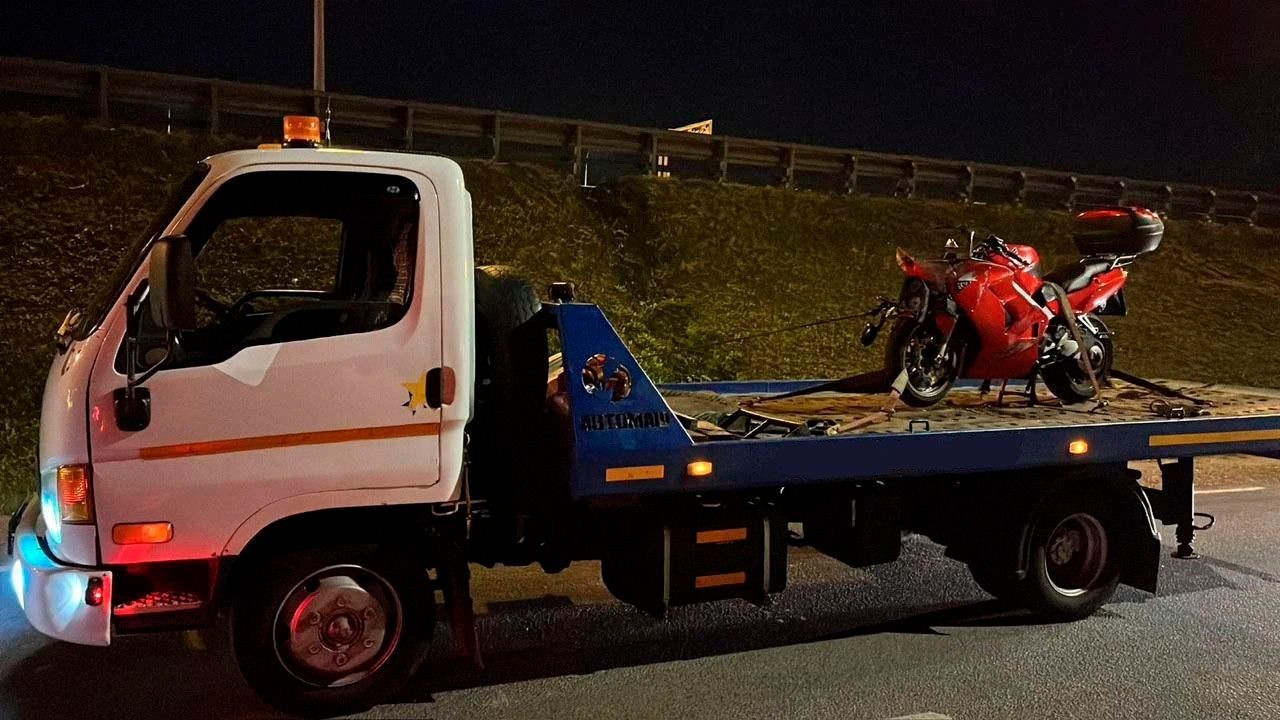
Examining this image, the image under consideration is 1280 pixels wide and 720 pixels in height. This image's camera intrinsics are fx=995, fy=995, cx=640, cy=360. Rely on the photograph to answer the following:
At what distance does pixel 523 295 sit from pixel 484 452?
2.43 ft

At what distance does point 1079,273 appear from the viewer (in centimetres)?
744

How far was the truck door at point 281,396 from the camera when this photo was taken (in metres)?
3.78

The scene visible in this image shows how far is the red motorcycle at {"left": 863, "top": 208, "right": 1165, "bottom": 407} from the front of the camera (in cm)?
675

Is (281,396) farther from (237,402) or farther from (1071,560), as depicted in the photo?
(1071,560)

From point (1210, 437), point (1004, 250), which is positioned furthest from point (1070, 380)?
point (1210, 437)

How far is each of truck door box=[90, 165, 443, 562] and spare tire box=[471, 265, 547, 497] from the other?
15.3 inches

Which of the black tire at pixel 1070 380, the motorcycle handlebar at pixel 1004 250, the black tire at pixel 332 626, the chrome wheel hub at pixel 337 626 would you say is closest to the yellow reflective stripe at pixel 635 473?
the black tire at pixel 332 626

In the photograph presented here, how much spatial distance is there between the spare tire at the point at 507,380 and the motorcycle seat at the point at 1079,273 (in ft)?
14.9

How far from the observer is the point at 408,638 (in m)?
4.33

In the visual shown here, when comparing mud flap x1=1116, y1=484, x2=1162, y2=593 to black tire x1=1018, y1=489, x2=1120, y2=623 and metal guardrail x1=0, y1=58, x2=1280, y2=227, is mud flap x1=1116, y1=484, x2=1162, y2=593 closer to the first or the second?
black tire x1=1018, y1=489, x2=1120, y2=623

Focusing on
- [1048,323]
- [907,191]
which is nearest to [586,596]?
[1048,323]

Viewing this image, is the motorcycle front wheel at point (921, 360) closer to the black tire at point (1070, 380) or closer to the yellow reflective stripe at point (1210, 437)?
the black tire at point (1070, 380)

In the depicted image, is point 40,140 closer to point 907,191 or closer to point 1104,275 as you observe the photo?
point 1104,275

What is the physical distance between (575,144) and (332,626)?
12.7 m
